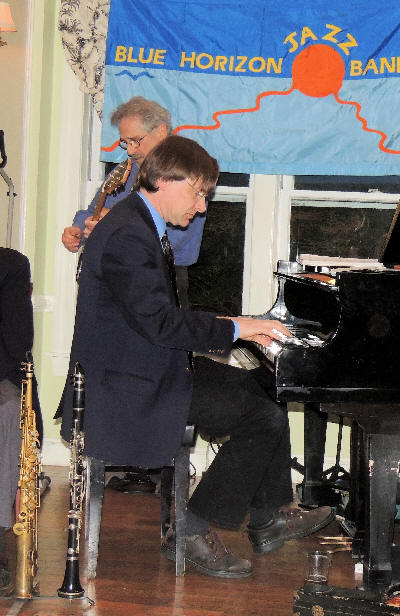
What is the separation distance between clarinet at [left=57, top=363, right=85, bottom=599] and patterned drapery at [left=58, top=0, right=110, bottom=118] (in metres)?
2.32

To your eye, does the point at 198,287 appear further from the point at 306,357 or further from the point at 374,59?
the point at 306,357

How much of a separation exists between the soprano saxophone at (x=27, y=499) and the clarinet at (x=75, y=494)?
0.11 m

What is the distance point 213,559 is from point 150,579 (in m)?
0.23

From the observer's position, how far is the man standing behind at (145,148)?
153 inches

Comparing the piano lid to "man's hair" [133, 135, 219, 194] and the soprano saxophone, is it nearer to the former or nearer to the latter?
"man's hair" [133, 135, 219, 194]

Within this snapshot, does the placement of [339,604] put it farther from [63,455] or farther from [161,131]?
[63,455]

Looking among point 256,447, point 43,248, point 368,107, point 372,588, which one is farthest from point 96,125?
point 372,588

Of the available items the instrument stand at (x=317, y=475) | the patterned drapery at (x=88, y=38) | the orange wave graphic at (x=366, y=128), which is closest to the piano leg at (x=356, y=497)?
the instrument stand at (x=317, y=475)

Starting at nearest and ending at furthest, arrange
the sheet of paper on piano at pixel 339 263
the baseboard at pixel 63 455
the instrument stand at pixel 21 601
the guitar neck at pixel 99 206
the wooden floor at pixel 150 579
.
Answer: the instrument stand at pixel 21 601, the wooden floor at pixel 150 579, the sheet of paper on piano at pixel 339 263, the guitar neck at pixel 99 206, the baseboard at pixel 63 455

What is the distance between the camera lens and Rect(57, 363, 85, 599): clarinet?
8.99ft

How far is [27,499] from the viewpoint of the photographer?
9.14ft

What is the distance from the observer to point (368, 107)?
4.46 metres

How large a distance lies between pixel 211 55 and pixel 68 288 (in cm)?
143

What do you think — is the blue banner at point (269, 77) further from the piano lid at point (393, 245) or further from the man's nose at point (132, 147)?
the piano lid at point (393, 245)
